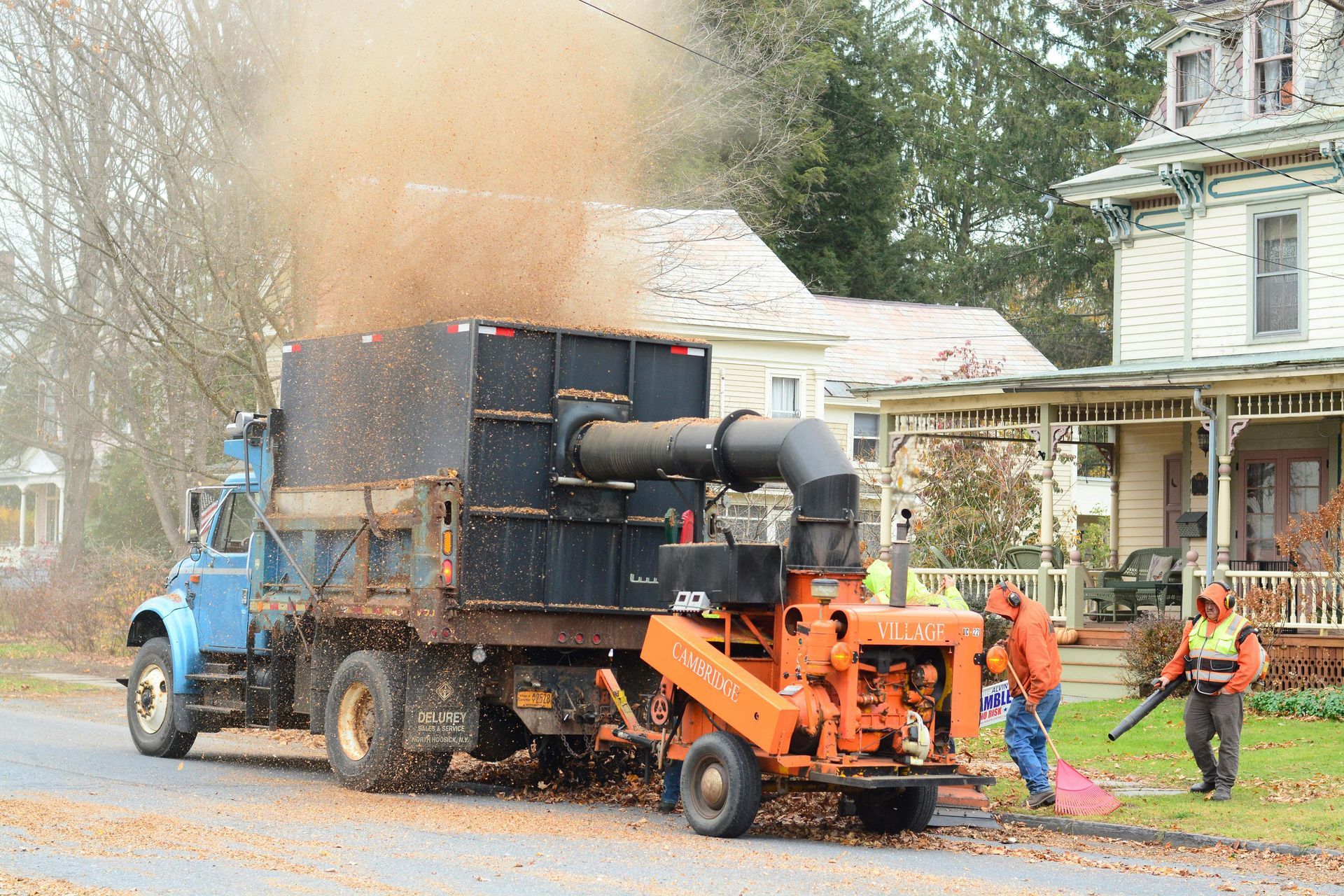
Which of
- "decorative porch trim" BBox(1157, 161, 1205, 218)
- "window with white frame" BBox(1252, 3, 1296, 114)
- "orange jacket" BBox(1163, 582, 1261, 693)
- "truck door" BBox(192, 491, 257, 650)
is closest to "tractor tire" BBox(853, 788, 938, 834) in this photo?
"orange jacket" BBox(1163, 582, 1261, 693)

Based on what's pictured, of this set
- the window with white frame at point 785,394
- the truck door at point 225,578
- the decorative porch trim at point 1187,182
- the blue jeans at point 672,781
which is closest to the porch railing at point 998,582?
the decorative porch trim at point 1187,182

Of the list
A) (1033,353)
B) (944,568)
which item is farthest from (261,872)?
(1033,353)

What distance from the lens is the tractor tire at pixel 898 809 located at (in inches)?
436

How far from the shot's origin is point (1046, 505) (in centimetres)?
2284

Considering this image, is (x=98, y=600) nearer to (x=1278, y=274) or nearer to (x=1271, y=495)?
(x=1271, y=495)

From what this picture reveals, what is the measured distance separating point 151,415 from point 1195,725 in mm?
27325

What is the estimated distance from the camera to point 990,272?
181 feet

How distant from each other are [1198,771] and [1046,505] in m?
8.48

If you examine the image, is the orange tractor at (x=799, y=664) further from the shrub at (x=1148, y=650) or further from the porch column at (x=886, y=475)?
the porch column at (x=886, y=475)

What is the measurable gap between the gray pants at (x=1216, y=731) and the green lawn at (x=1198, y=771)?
0.76 ft

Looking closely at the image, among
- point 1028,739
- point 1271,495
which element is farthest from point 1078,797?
→ point 1271,495

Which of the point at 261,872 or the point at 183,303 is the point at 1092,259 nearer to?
the point at 183,303

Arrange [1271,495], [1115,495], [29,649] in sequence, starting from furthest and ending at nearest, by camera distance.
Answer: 1. [29,649]
2. [1115,495]
3. [1271,495]

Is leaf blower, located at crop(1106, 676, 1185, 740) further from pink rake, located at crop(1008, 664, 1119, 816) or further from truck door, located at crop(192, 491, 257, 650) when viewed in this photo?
truck door, located at crop(192, 491, 257, 650)
